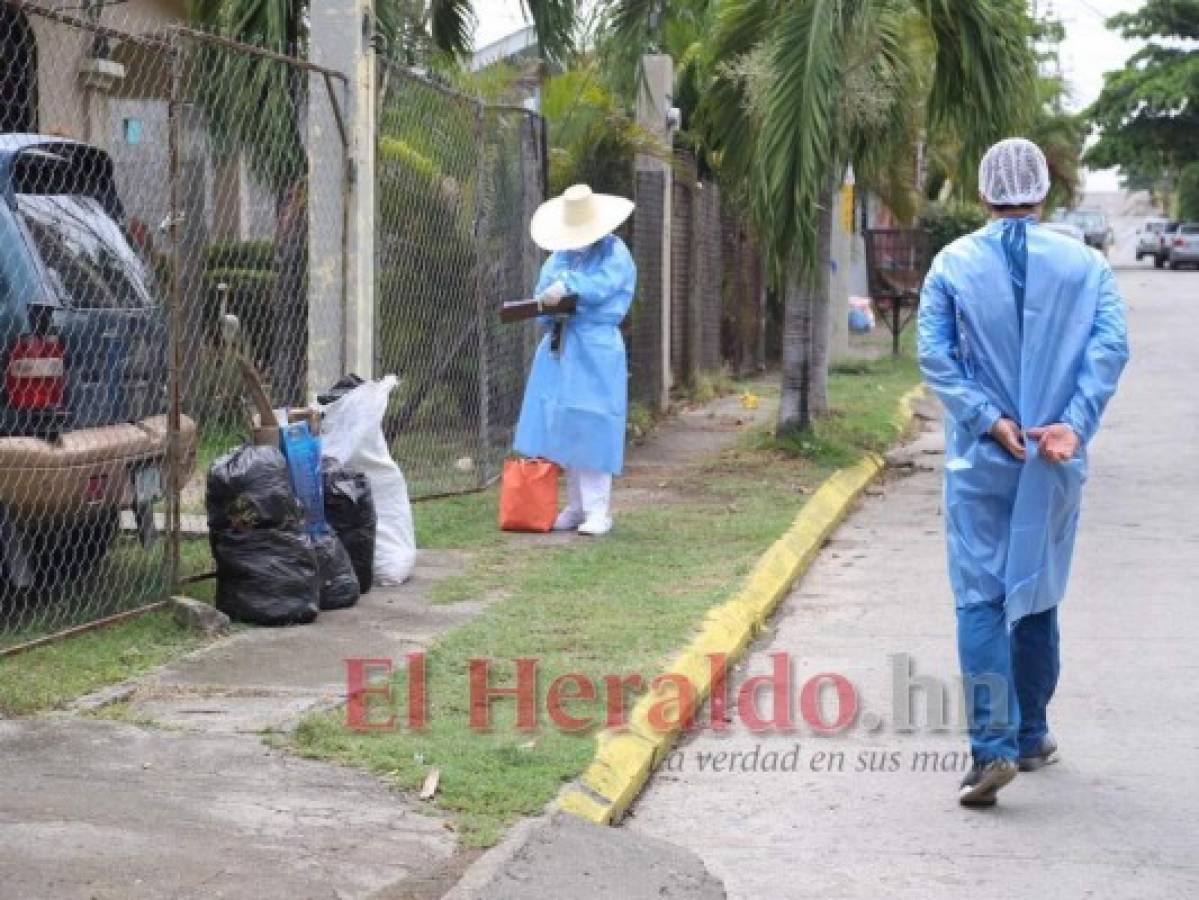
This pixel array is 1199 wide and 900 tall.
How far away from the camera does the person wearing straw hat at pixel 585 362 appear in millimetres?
10727

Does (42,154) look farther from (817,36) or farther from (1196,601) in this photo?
(817,36)

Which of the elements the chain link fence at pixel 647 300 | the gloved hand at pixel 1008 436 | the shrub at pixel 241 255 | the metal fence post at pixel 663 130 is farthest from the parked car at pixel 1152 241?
the gloved hand at pixel 1008 436

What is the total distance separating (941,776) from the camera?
6535mm

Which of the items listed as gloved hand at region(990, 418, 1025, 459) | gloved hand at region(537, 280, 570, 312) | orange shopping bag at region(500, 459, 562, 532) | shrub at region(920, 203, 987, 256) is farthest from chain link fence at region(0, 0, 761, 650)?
shrub at region(920, 203, 987, 256)

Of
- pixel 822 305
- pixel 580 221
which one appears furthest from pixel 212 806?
pixel 822 305

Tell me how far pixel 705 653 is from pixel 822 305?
27.3 feet

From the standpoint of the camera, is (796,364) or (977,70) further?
(796,364)

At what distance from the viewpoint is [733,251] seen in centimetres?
2134

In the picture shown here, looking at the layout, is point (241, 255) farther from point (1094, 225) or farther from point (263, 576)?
point (1094, 225)

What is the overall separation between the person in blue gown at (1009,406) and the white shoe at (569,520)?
4.90 m

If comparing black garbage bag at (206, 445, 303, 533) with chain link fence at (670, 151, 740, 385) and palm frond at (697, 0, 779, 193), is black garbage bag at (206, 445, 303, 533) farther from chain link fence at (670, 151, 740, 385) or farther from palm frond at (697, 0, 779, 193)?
chain link fence at (670, 151, 740, 385)

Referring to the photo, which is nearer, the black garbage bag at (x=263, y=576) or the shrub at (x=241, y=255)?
the black garbage bag at (x=263, y=576)

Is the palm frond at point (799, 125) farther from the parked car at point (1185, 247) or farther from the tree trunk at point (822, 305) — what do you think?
the parked car at point (1185, 247)

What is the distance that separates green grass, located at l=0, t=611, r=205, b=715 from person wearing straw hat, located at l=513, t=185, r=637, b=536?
123 inches
